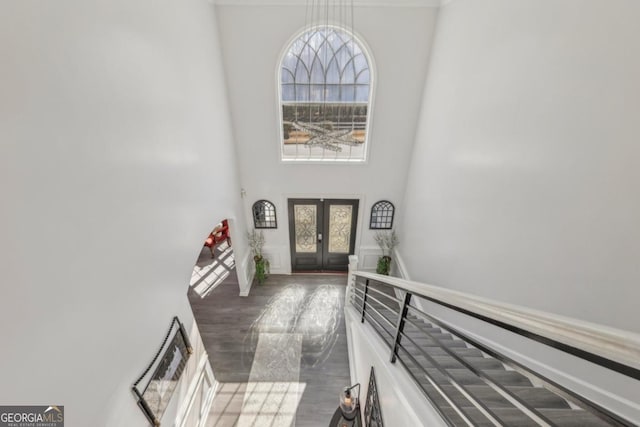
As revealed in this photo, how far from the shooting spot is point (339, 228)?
17.5 ft

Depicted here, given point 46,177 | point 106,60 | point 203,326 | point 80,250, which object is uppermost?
point 106,60

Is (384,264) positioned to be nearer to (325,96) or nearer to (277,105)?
(325,96)

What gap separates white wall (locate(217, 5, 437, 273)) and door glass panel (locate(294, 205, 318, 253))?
0.25m

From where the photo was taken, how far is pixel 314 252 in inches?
219

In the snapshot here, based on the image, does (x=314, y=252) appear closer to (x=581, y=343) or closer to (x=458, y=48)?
A: (x=458, y=48)

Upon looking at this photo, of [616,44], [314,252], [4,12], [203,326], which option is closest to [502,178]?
[616,44]

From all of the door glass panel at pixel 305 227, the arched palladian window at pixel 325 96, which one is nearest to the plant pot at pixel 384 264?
the door glass panel at pixel 305 227

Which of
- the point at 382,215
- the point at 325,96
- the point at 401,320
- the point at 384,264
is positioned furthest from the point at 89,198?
the point at 384,264

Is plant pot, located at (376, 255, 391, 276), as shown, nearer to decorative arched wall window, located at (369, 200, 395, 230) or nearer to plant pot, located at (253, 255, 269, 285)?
decorative arched wall window, located at (369, 200, 395, 230)

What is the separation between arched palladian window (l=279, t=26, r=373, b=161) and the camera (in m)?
3.92

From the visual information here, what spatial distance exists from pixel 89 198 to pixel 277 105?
124 inches

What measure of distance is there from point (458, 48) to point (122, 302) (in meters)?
4.06

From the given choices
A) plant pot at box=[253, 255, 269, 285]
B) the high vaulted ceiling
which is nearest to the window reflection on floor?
plant pot at box=[253, 255, 269, 285]

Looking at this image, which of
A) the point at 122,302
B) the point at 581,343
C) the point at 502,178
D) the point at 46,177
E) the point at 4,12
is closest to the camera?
the point at 581,343
